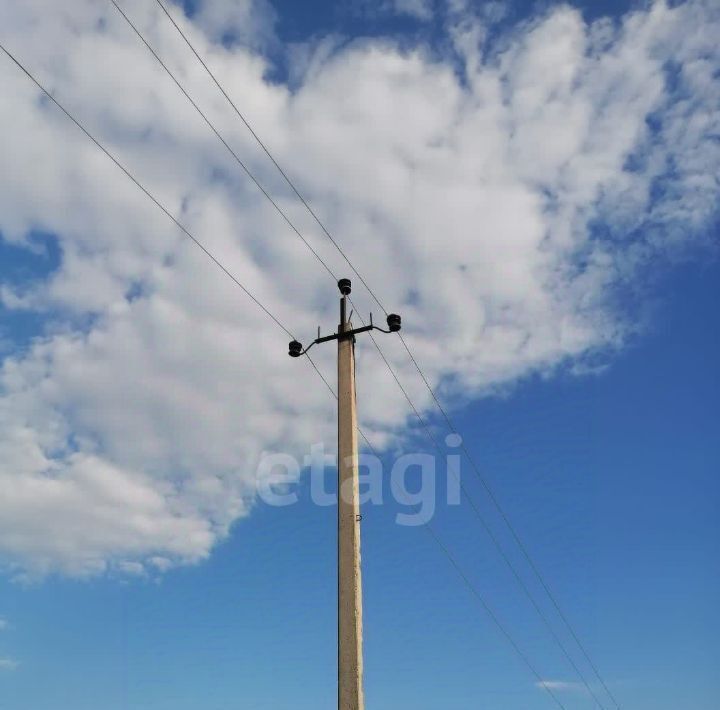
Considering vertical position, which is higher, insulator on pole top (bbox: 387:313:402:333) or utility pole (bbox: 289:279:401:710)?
insulator on pole top (bbox: 387:313:402:333)

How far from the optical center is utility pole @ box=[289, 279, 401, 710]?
10.1 m

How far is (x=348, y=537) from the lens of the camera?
36.4 ft

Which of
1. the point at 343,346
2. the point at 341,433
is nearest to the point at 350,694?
the point at 341,433

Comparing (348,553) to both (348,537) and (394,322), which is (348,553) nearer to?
(348,537)

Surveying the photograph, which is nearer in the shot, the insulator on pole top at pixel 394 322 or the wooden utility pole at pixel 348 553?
the wooden utility pole at pixel 348 553

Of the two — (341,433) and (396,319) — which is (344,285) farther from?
(341,433)

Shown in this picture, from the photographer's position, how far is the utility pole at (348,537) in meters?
10.1

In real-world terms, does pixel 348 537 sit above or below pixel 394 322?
below

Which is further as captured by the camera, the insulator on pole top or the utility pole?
the insulator on pole top

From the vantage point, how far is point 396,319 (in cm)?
1439

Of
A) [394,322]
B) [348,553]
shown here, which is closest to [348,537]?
[348,553]

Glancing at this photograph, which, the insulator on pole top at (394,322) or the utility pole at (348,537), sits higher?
the insulator on pole top at (394,322)

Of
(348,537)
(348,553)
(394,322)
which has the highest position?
(394,322)

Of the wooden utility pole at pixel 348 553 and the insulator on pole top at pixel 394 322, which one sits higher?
the insulator on pole top at pixel 394 322
